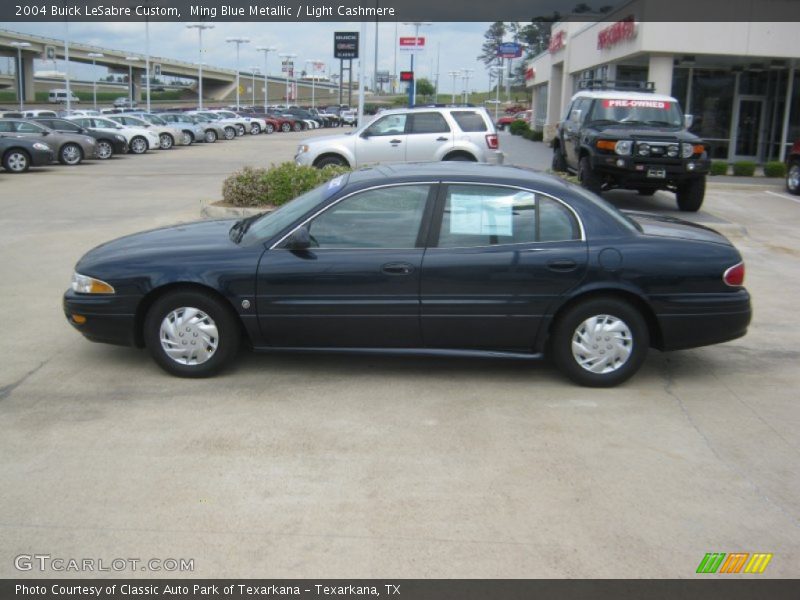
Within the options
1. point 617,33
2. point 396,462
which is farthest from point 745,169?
point 396,462

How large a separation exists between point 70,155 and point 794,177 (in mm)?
20637

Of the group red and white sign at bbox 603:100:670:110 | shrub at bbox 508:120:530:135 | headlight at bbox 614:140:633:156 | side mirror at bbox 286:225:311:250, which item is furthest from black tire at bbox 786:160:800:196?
shrub at bbox 508:120:530:135

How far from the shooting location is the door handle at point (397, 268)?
6.10m

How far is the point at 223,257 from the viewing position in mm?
6191

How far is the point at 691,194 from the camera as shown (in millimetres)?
15133

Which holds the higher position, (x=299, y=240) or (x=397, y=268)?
(x=299, y=240)

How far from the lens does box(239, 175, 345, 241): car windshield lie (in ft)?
21.0

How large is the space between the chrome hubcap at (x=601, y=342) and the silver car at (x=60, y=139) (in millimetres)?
22666

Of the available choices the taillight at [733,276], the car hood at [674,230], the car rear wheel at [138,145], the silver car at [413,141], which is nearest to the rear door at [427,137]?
the silver car at [413,141]

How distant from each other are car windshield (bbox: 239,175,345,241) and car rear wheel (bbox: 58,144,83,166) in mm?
22066

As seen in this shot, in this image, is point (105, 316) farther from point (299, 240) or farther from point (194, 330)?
point (299, 240)

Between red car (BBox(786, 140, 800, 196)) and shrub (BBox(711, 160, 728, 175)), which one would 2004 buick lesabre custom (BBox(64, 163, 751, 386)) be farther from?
shrub (BBox(711, 160, 728, 175))

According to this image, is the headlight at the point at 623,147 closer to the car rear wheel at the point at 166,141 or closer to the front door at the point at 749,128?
the front door at the point at 749,128
